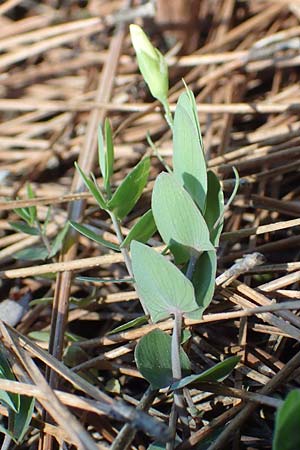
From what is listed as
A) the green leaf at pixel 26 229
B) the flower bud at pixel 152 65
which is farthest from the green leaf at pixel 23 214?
the flower bud at pixel 152 65

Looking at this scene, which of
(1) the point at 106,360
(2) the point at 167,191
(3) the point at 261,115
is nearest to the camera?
(2) the point at 167,191

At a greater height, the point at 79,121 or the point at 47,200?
the point at 79,121

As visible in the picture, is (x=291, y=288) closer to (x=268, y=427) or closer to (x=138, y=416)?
(x=268, y=427)

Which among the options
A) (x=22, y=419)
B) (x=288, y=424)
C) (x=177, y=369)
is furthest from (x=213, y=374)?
(x=22, y=419)

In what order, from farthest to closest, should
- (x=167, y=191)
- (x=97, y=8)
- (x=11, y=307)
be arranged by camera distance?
(x=97, y=8) → (x=11, y=307) → (x=167, y=191)

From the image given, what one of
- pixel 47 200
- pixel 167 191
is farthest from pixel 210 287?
pixel 47 200

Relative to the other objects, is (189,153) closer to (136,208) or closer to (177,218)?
(177,218)

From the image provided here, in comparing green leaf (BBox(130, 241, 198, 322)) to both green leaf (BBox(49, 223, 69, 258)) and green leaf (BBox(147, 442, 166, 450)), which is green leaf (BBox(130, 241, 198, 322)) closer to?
green leaf (BBox(147, 442, 166, 450))
